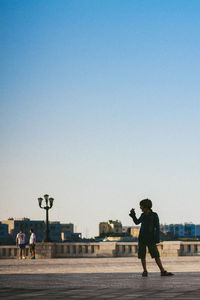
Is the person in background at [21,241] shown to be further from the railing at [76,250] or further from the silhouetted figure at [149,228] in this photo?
the silhouetted figure at [149,228]

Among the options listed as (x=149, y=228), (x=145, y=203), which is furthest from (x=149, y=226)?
(x=145, y=203)

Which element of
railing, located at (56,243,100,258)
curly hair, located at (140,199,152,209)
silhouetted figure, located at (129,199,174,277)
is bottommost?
railing, located at (56,243,100,258)

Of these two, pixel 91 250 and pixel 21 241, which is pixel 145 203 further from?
pixel 91 250

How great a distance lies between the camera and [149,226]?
1306cm

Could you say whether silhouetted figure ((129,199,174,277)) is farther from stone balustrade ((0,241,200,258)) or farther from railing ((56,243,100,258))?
railing ((56,243,100,258))

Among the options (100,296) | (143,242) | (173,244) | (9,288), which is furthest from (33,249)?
(100,296)

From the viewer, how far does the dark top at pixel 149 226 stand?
42.9 ft

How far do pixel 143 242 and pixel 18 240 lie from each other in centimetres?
1960

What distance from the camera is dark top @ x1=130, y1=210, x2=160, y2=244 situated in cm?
1306

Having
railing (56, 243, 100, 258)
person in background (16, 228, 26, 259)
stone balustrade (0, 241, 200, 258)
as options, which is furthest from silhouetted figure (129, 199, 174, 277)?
railing (56, 243, 100, 258)

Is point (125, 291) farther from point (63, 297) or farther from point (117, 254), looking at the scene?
point (117, 254)

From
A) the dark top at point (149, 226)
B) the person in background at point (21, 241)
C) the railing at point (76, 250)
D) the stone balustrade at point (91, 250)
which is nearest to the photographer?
the dark top at point (149, 226)

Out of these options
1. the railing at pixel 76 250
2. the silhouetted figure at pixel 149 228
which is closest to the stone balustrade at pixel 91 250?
the railing at pixel 76 250

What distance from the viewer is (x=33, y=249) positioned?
3228cm
